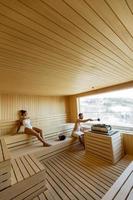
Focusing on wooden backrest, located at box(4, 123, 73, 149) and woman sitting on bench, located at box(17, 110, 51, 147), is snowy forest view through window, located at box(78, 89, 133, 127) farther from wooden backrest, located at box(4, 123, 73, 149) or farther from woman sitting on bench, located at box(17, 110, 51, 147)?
woman sitting on bench, located at box(17, 110, 51, 147)

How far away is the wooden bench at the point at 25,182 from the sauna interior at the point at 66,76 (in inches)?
0.5

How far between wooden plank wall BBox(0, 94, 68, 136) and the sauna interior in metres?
0.04

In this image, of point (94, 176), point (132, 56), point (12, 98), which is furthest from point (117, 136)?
point (12, 98)

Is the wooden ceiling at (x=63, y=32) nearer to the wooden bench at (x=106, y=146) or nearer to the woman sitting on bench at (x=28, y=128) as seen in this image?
the wooden bench at (x=106, y=146)

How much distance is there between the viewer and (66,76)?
9.23ft

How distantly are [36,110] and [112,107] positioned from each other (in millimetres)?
3194

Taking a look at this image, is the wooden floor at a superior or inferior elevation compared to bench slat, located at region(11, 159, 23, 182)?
inferior

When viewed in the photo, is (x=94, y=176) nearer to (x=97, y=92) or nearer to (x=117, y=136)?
(x=117, y=136)

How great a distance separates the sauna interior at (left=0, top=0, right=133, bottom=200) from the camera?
3.38 ft

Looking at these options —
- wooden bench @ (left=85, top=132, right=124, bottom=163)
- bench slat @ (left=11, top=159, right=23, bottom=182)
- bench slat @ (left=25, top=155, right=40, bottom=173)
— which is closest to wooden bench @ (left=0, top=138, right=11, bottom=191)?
bench slat @ (left=11, top=159, right=23, bottom=182)

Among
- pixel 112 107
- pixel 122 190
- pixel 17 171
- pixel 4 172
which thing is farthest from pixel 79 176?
pixel 112 107

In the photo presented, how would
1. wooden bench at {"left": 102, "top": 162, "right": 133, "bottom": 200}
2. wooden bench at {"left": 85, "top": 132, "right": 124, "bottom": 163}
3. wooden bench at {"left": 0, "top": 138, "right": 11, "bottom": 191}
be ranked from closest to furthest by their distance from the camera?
wooden bench at {"left": 102, "top": 162, "right": 133, "bottom": 200} → wooden bench at {"left": 0, "top": 138, "right": 11, "bottom": 191} → wooden bench at {"left": 85, "top": 132, "right": 124, "bottom": 163}

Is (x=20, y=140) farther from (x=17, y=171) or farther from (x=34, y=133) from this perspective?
(x=17, y=171)

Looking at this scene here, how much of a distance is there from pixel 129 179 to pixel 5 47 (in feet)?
8.32
